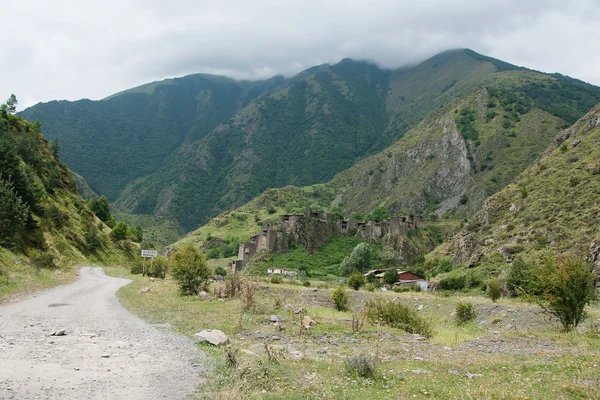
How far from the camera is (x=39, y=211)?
148 feet

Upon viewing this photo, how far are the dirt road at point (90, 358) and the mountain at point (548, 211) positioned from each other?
115 feet

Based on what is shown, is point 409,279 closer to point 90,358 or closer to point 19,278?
point 19,278

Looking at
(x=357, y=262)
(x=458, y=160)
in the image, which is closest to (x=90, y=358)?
(x=357, y=262)

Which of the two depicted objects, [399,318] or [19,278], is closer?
[399,318]

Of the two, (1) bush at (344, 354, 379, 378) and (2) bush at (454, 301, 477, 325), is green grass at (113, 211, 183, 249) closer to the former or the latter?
(2) bush at (454, 301, 477, 325)

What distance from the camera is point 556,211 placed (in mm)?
49062

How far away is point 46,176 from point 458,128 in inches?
4876

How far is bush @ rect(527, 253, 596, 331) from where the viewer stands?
1794 cm

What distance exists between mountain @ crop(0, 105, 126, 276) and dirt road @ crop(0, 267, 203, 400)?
1310 centimetres

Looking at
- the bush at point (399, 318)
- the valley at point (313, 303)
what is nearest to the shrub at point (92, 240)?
the valley at point (313, 303)

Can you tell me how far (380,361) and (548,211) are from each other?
46.7 m

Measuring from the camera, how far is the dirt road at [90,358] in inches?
316

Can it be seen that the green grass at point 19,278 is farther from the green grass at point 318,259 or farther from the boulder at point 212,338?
the green grass at point 318,259

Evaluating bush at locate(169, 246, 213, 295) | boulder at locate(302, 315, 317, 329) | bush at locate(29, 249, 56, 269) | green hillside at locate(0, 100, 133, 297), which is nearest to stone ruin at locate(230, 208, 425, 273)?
green hillside at locate(0, 100, 133, 297)
